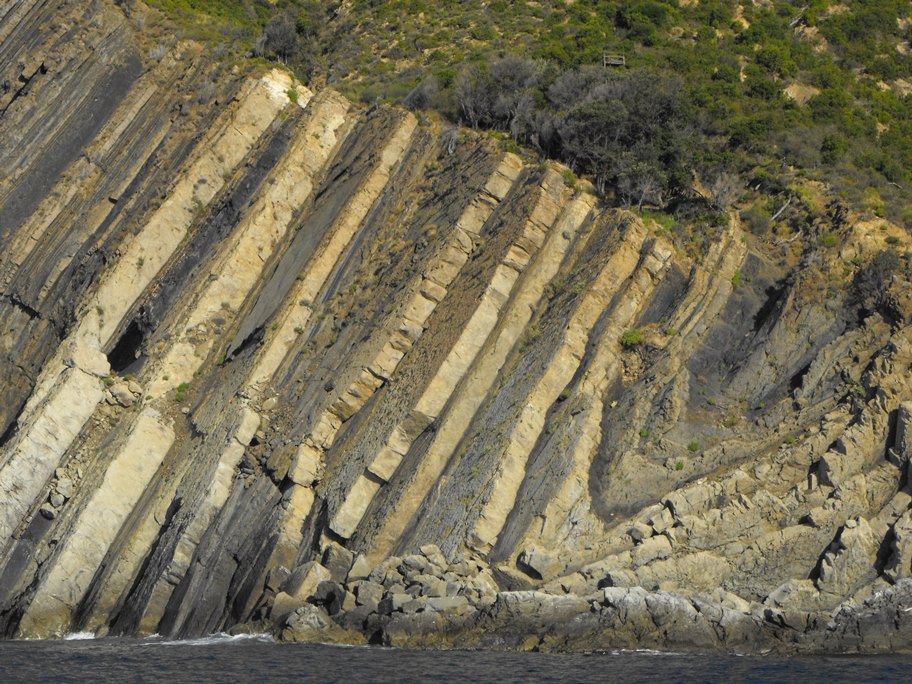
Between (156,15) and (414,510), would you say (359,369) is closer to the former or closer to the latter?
(414,510)

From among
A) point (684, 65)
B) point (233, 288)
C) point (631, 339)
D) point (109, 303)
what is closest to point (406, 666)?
point (631, 339)

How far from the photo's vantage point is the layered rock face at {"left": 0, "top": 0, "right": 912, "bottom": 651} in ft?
109

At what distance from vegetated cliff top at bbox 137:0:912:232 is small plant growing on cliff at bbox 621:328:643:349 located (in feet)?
22.8

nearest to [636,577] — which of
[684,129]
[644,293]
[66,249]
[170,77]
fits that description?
[644,293]

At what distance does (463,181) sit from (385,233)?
329 centimetres

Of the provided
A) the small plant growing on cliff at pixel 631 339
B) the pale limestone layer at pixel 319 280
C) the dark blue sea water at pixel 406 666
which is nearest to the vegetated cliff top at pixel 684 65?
the pale limestone layer at pixel 319 280

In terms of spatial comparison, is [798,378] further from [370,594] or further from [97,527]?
[97,527]

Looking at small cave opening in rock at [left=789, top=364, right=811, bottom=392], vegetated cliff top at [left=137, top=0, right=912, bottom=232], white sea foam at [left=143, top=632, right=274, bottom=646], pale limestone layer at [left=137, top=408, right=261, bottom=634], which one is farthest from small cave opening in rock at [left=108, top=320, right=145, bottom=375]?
small cave opening in rock at [left=789, top=364, right=811, bottom=392]

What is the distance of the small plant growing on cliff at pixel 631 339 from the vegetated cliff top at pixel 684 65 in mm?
6939

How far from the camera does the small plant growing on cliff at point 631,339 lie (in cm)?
3888

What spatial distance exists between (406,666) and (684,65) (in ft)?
115

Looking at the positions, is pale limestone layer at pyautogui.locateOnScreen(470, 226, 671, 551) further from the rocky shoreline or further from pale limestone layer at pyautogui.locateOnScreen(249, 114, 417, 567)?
pale limestone layer at pyautogui.locateOnScreen(249, 114, 417, 567)

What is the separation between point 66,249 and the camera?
52500mm

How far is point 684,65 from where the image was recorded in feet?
188
